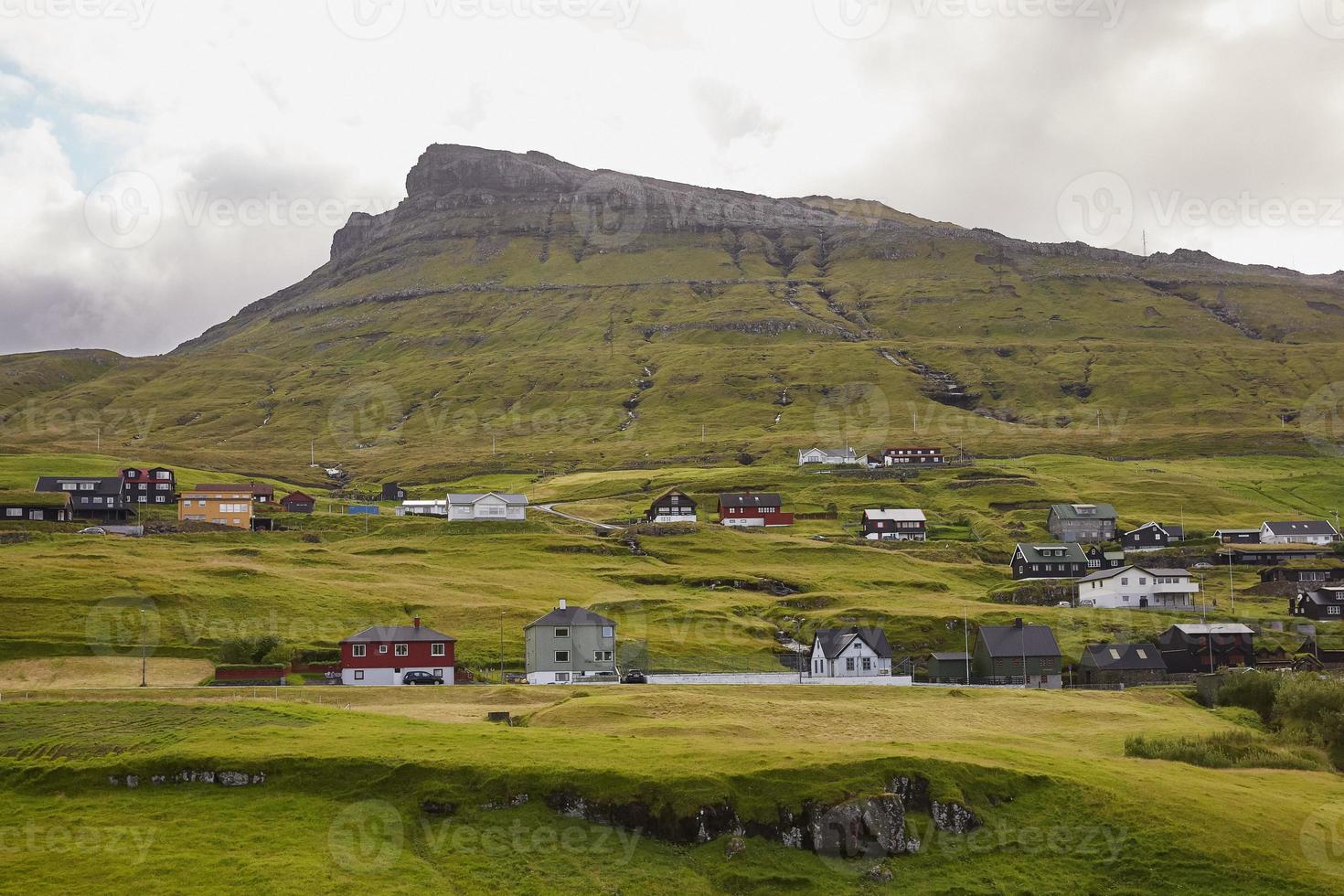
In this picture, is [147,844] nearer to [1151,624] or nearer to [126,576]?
[126,576]

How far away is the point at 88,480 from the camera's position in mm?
152125

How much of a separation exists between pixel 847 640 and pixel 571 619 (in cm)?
2176

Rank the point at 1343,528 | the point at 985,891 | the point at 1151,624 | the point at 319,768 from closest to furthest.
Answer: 1. the point at 985,891
2. the point at 319,768
3. the point at 1151,624
4. the point at 1343,528

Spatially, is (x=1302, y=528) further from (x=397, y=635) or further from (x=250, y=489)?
(x=250, y=489)

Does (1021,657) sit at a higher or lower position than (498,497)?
lower

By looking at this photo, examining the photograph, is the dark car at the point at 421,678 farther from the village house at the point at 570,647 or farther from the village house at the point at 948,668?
the village house at the point at 948,668

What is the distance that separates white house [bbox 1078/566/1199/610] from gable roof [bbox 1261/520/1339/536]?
36.5 m

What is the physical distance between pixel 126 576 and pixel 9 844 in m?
61.3

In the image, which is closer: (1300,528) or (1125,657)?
(1125,657)

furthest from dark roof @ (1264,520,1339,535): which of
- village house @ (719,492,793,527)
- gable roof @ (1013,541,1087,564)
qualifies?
village house @ (719,492,793,527)

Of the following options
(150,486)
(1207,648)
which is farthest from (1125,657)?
(150,486)

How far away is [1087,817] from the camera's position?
45.8 m

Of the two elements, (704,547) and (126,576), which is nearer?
(126,576)

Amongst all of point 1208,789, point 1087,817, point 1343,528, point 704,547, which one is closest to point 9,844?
point 1087,817
